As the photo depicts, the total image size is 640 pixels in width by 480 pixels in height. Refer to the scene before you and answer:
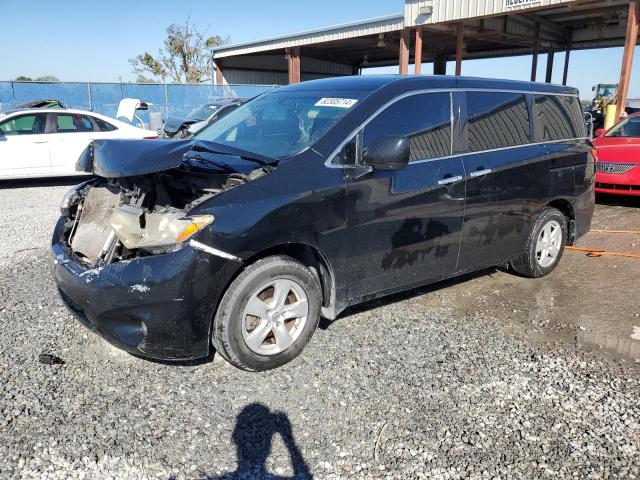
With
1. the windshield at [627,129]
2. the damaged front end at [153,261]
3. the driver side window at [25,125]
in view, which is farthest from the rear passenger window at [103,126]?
the windshield at [627,129]

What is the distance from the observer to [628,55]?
47.9 ft

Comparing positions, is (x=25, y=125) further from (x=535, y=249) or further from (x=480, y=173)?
(x=535, y=249)

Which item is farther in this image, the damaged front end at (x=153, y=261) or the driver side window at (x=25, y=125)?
the driver side window at (x=25, y=125)

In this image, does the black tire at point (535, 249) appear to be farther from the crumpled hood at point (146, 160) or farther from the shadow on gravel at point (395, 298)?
the crumpled hood at point (146, 160)

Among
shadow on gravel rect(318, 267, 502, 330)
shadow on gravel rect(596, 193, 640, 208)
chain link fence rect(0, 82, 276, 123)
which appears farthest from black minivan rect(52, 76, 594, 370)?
chain link fence rect(0, 82, 276, 123)

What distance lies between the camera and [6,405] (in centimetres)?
296

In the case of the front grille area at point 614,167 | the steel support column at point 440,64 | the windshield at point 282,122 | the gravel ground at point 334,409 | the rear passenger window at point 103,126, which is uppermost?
the steel support column at point 440,64

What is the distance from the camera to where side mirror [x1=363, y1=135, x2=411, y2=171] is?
11.1ft

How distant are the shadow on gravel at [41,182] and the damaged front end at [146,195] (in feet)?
27.3

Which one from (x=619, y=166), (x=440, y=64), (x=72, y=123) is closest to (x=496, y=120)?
(x=619, y=166)

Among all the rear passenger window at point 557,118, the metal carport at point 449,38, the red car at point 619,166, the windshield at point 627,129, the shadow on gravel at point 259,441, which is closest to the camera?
the shadow on gravel at point 259,441

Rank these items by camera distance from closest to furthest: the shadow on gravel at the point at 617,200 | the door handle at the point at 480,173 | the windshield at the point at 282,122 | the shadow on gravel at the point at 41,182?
the windshield at the point at 282,122 → the door handle at the point at 480,173 → the shadow on gravel at the point at 617,200 → the shadow on gravel at the point at 41,182

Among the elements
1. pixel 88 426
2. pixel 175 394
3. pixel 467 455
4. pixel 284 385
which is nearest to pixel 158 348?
pixel 175 394

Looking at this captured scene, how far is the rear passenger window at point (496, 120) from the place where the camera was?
424 centimetres
